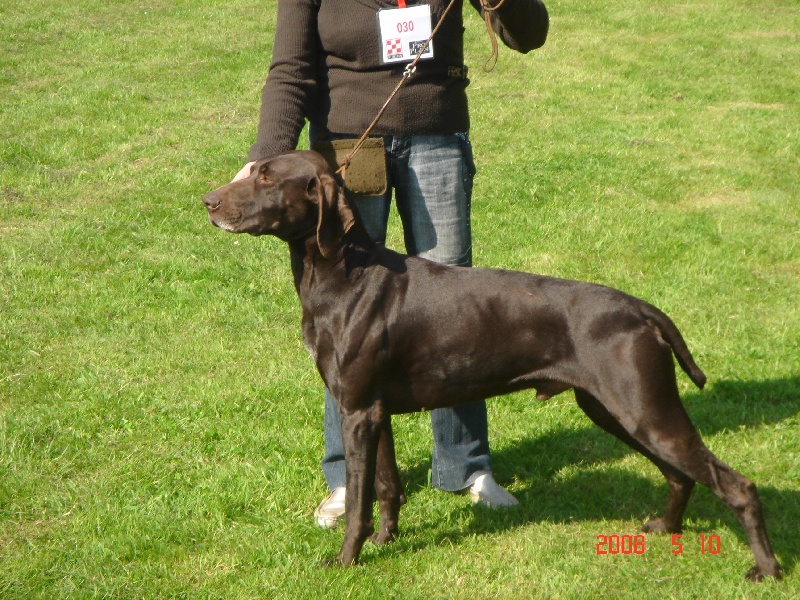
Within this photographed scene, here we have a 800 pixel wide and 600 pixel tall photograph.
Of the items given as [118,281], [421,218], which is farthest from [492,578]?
[118,281]

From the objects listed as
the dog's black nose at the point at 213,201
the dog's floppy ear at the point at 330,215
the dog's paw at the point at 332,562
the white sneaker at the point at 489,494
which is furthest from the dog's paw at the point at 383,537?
the dog's black nose at the point at 213,201

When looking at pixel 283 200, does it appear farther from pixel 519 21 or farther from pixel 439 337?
pixel 519 21

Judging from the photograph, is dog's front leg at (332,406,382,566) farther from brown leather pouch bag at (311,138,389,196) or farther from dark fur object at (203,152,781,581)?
brown leather pouch bag at (311,138,389,196)

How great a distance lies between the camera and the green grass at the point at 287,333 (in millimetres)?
4195

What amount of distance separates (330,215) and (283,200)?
0.65 ft

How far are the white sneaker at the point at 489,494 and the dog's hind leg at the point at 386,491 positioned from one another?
532 millimetres

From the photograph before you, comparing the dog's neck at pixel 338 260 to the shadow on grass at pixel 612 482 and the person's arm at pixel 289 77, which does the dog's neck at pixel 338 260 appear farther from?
the shadow on grass at pixel 612 482

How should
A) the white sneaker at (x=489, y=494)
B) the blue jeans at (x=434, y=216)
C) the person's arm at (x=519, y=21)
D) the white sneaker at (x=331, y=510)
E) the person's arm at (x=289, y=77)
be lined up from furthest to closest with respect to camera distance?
the white sneaker at (x=489, y=494) → the white sneaker at (x=331, y=510) → the blue jeans at (x=434, y=216) → the person's arm at (x=289, y=77) → the person's arm at (x=519, y=21)

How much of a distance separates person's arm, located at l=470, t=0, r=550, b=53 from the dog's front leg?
176 cm

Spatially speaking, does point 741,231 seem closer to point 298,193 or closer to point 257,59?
point 298,193

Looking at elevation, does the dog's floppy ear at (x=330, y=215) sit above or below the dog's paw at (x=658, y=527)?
above

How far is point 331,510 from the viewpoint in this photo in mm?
4543

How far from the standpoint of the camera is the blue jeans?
4312 mm

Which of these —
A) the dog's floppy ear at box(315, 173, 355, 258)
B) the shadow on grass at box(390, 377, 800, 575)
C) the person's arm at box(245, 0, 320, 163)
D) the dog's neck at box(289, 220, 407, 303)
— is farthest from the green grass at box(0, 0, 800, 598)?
the person's arm at box(245, 0, 320, 163)
